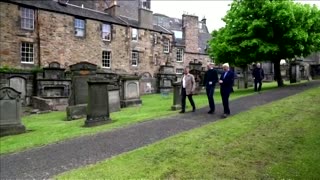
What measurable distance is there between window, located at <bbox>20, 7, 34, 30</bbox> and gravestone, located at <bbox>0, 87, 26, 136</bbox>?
56.5 feet

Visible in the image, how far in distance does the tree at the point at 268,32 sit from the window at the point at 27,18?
1746 centimetres

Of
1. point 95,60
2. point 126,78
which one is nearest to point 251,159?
point 126,78

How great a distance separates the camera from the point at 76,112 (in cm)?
1593

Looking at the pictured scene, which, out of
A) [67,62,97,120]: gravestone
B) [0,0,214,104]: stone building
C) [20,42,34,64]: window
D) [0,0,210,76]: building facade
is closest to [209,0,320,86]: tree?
[67,62,97,120]: gravestone

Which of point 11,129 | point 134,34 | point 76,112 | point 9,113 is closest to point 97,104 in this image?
point 76,112

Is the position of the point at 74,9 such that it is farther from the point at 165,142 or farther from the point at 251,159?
the point at 251,159

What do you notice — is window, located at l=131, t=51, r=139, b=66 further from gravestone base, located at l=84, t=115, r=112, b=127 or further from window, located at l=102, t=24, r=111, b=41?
gravestone base, located at l=84, t=115, r=112, b=127

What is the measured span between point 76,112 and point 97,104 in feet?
12.3

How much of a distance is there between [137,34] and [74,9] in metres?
8.34

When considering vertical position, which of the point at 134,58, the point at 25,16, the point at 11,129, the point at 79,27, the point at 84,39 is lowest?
the point at 11,129

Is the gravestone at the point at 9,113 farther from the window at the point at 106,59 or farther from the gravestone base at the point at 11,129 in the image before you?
the window at the point at 106,59

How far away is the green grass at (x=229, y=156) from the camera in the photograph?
232 inches

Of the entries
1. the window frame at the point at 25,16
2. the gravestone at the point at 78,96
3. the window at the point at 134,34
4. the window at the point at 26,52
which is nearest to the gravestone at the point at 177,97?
the gravestone at the point at 78,96

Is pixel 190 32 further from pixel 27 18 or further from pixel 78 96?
Result: pixel 78 96
